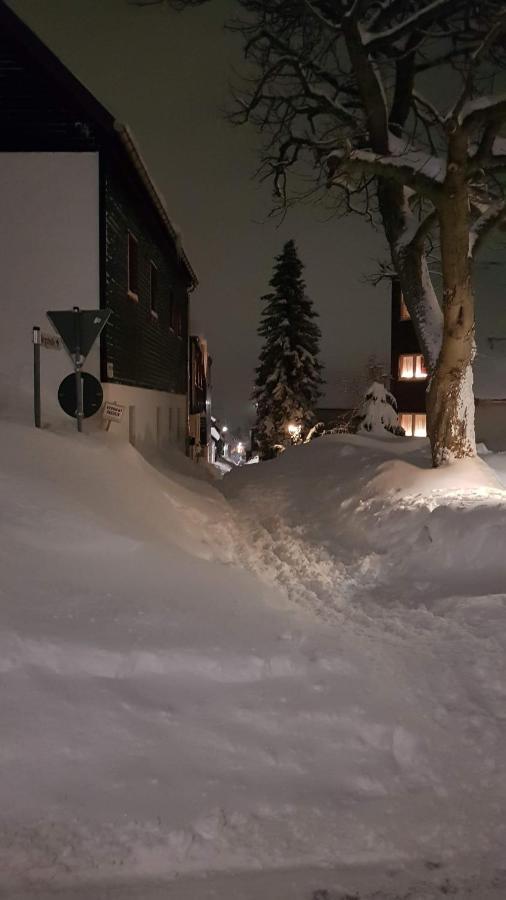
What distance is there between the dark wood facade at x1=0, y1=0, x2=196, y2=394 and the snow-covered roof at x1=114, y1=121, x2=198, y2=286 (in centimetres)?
3

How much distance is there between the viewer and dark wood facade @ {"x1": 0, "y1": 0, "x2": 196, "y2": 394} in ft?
40.5

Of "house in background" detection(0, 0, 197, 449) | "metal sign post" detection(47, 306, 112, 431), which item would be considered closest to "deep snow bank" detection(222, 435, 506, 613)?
"metal sign post" detection(47, 306, 112, 431)

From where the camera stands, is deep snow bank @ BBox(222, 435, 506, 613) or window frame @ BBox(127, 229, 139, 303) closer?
deep snow bank @ BBox(222, 435, 506, 613)

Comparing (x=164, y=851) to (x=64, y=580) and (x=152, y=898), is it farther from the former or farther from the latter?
(x=64, y=580)

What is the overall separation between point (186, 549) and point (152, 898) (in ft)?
14.8

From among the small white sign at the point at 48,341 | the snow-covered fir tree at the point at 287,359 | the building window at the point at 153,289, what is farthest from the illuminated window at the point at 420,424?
the small white sign at the point at 48,341

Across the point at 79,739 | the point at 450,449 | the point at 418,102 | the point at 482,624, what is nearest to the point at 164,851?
the point at 79,739

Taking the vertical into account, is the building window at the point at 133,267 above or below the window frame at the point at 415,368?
above

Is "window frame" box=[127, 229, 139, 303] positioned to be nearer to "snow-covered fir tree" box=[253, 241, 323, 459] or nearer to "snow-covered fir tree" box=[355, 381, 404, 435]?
"snow-covered fir tree" box=[355, 381, 404, 435]

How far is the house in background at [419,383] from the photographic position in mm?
31333

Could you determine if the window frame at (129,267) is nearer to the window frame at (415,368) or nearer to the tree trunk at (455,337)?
the tree trunk at (455,337)

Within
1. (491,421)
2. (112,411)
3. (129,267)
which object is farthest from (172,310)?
(491,421)

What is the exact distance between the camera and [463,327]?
39.3ft

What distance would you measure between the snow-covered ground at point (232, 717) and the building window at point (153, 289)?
11.3m
